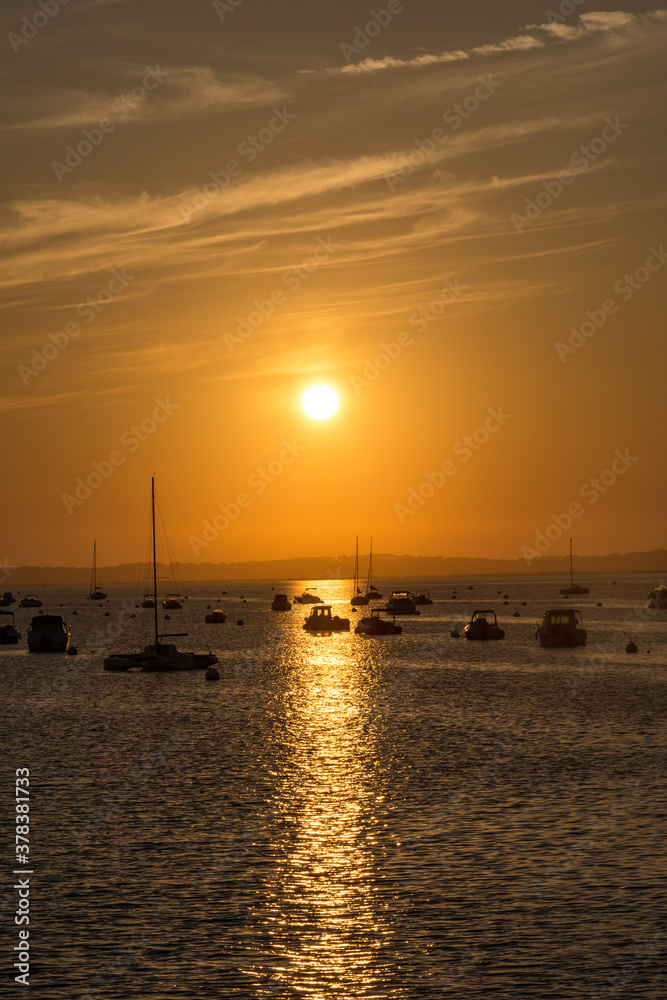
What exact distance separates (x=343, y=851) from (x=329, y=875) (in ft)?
9.15

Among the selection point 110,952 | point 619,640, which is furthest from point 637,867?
point 619,640

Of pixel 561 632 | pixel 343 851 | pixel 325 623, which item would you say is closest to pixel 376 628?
pixel 325 623

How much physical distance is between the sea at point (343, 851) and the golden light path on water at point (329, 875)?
0.32ft

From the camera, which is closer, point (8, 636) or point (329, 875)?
point (329, 875)

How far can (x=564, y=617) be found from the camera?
138m

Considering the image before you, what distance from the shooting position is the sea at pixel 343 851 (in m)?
24.2

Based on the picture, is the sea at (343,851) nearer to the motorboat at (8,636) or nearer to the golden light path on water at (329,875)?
the golden light path on water at (329,875)

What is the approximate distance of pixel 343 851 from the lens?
3416cm

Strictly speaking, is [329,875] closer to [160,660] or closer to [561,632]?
[160,660]

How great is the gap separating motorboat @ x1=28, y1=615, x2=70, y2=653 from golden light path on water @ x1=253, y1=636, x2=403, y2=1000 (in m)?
75.8

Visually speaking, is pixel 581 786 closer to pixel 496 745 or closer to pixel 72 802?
pixel 496 745

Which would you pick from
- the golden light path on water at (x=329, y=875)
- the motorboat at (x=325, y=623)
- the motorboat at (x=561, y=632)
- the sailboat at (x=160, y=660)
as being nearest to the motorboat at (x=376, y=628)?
the motorboat at (x=325, y=623)

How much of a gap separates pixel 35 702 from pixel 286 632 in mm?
109409

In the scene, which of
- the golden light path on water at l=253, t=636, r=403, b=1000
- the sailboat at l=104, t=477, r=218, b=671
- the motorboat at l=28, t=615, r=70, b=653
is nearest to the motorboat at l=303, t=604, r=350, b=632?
the motorboat at l=28, t=615, r=70, b=653
